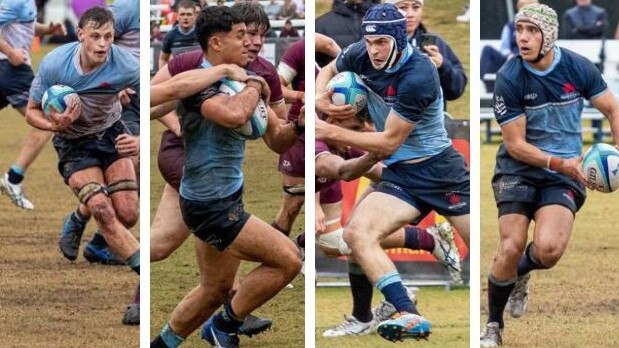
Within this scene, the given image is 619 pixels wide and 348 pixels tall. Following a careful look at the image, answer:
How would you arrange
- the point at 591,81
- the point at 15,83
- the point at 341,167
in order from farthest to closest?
the point at 15,83
the point at 591,81
the point at 341,167

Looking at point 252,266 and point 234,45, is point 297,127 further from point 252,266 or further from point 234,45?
point 252,266

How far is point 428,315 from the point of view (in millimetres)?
10336

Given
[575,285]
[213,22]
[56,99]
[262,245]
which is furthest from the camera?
[575,285]

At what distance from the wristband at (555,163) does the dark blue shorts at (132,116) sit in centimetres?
261

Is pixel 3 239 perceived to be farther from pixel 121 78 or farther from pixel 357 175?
pixel 357 175

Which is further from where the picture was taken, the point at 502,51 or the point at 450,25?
the point at 502,51

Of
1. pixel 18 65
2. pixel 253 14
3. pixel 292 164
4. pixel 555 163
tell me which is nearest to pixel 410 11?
pixel 253 14

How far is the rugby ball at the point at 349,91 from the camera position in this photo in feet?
32.1

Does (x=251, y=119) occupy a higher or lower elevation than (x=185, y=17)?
lower

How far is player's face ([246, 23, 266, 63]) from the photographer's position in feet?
32.0

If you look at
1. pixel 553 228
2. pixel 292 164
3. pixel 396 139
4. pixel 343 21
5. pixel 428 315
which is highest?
pixel 343 21

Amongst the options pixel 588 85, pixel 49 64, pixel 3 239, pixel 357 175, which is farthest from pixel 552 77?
pixel 3 239

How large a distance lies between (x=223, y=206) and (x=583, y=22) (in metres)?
3.18

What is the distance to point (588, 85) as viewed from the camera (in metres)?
10.0
